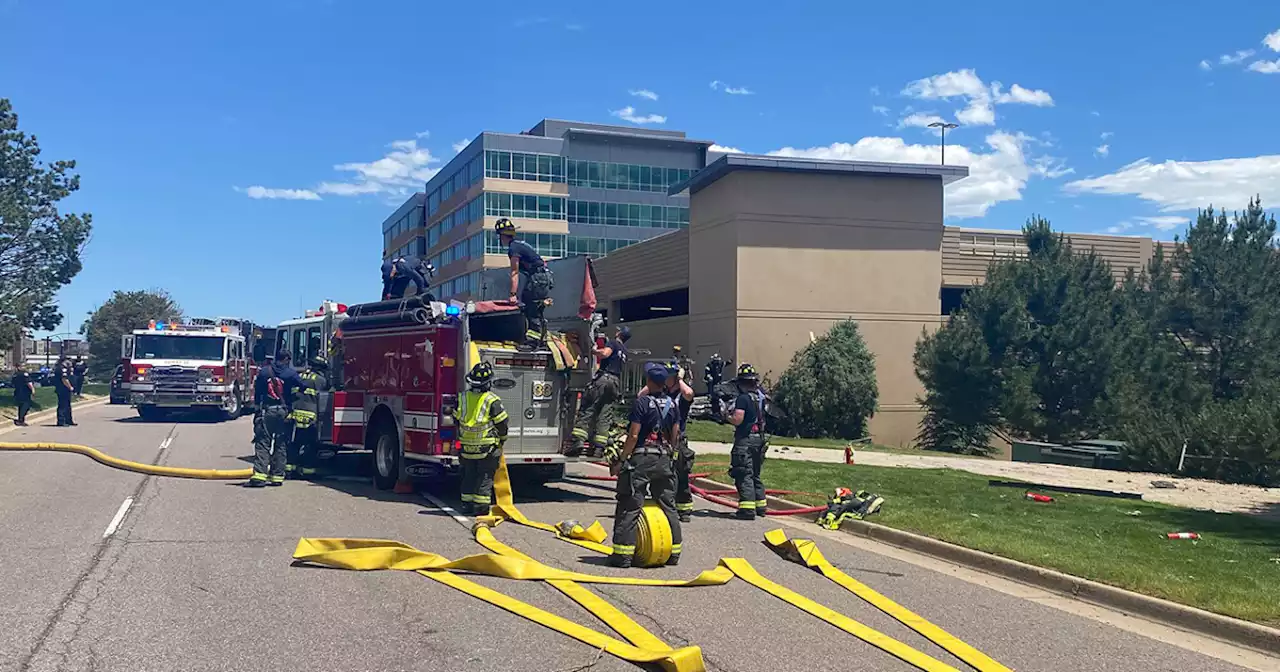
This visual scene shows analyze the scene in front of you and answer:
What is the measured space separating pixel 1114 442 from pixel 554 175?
4979 centimetres

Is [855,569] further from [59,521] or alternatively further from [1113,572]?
[59,521]

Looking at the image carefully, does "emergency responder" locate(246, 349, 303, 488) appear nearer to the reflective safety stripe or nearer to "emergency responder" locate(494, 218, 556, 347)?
"emergency responder" locate(494, 218, 556, 347)

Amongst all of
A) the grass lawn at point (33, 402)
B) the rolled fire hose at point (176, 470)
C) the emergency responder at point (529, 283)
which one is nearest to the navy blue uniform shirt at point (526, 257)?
the emergency responder at point (529, 283)

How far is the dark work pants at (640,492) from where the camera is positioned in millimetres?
8961

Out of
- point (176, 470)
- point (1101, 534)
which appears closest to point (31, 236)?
point (176, 470)

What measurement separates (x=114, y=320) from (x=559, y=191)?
32.0 metres

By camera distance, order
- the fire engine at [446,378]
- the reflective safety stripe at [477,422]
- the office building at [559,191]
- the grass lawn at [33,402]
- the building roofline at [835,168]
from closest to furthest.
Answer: the reflective safety stripe at [477,422] < the fire engine at [446,378] < the grass lawn at [33,402] < the building roofline at [835,168] < the office building at [559,191]

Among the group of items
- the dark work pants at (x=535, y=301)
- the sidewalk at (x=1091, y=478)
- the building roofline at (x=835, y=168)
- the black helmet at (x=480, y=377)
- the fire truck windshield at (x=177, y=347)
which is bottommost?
the sidewalk at (x=1091, y=478)

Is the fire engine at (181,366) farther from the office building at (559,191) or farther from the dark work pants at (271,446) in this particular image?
the office building at (559,191)

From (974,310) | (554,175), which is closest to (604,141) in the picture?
(554,175)

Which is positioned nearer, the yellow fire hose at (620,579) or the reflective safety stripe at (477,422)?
the yellow fire hose at (620,579)

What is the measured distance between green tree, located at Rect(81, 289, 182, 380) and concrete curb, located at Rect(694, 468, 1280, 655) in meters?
66.2

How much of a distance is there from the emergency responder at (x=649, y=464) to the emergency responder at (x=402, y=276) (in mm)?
6567

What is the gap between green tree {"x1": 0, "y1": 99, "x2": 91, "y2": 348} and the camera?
35306 millimetres
